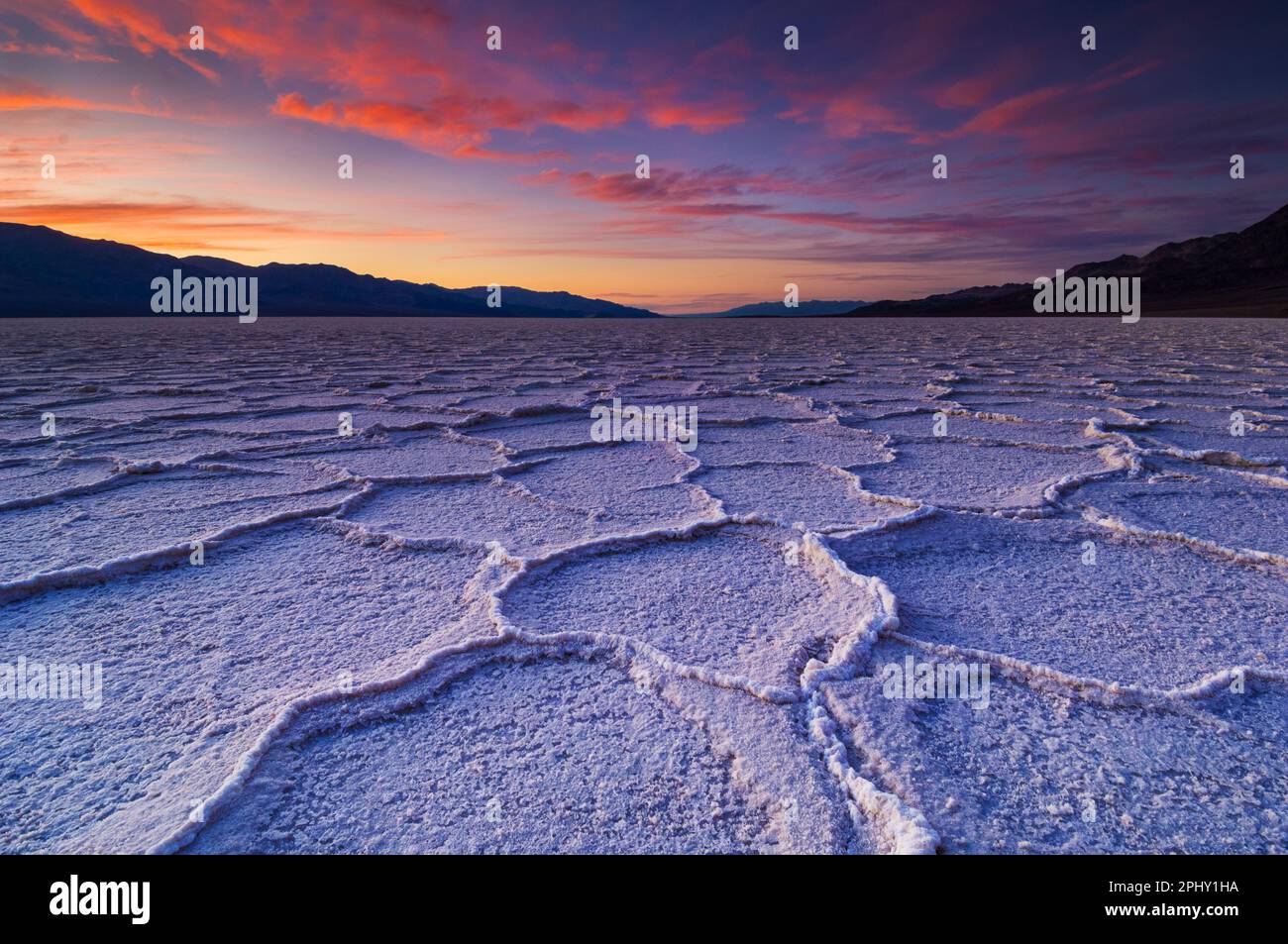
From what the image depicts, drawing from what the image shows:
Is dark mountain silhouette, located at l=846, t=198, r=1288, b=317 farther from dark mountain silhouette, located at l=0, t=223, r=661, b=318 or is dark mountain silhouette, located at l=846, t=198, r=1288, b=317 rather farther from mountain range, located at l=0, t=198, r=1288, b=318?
dark mountain silhouette, located at l=0, t=223, r=661, b=318

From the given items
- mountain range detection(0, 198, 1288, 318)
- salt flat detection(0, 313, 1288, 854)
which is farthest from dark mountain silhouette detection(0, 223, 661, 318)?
salt flat detection(0, 313, 1288, 854)

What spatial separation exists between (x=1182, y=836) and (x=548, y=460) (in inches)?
99.5

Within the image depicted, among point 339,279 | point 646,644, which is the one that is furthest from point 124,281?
point 646,644

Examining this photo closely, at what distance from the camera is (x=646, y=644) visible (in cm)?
138

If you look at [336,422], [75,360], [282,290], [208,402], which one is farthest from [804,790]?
[282,290]

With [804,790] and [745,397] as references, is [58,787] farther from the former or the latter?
[745,397]

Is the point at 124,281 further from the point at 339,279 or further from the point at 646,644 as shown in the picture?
the point at 646,644

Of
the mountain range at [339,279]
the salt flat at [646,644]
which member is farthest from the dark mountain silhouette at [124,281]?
the salt flat at [646,644]

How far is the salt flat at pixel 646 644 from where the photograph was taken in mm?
933

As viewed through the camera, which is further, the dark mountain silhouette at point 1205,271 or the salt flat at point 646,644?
the dark mountain silhouette at point 1205,271

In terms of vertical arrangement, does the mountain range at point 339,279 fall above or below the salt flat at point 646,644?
above

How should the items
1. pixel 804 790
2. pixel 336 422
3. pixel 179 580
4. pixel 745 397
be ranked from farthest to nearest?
pixel 745 397 < pixel 336 422 < pixel 179 580 < pixel 804 790

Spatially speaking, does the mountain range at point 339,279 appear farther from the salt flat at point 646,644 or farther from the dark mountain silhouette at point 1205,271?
the salt flat at point 646,644
